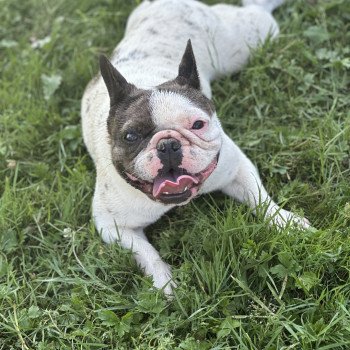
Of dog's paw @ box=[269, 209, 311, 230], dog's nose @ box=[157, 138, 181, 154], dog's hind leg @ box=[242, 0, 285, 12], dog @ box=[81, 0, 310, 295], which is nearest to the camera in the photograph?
dog's nose @ box=[157, 138, 181, 154]

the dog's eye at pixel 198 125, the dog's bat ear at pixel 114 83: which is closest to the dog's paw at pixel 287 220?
the dog's eye at pixel 198 125

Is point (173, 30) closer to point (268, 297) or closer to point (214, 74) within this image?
point (214, 74)

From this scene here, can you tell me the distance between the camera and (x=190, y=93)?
3643 millimetres

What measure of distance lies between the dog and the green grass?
0.15 m

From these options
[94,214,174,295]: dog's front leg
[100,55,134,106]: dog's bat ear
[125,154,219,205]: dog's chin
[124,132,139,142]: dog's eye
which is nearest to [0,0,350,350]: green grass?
[94,214,174,295]: dog's front leg

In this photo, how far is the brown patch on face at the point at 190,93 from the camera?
11.8ft

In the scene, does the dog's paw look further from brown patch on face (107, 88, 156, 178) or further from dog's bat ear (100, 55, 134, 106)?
dog's bat ear (100, 55, 134, 106)

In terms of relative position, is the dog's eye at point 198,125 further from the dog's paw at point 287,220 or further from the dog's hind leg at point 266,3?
the dog's hind leg at point 266,3

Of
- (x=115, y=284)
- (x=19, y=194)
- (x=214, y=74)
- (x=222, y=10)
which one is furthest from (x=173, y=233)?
(x=222, y=10)

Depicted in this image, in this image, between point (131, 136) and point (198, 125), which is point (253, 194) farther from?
point (131, 136)

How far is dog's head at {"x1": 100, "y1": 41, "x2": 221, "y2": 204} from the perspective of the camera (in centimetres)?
338

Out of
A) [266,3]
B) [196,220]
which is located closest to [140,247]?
[196,220]

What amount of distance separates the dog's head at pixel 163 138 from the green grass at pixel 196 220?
1.73ft

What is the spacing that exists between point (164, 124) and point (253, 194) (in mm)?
980
